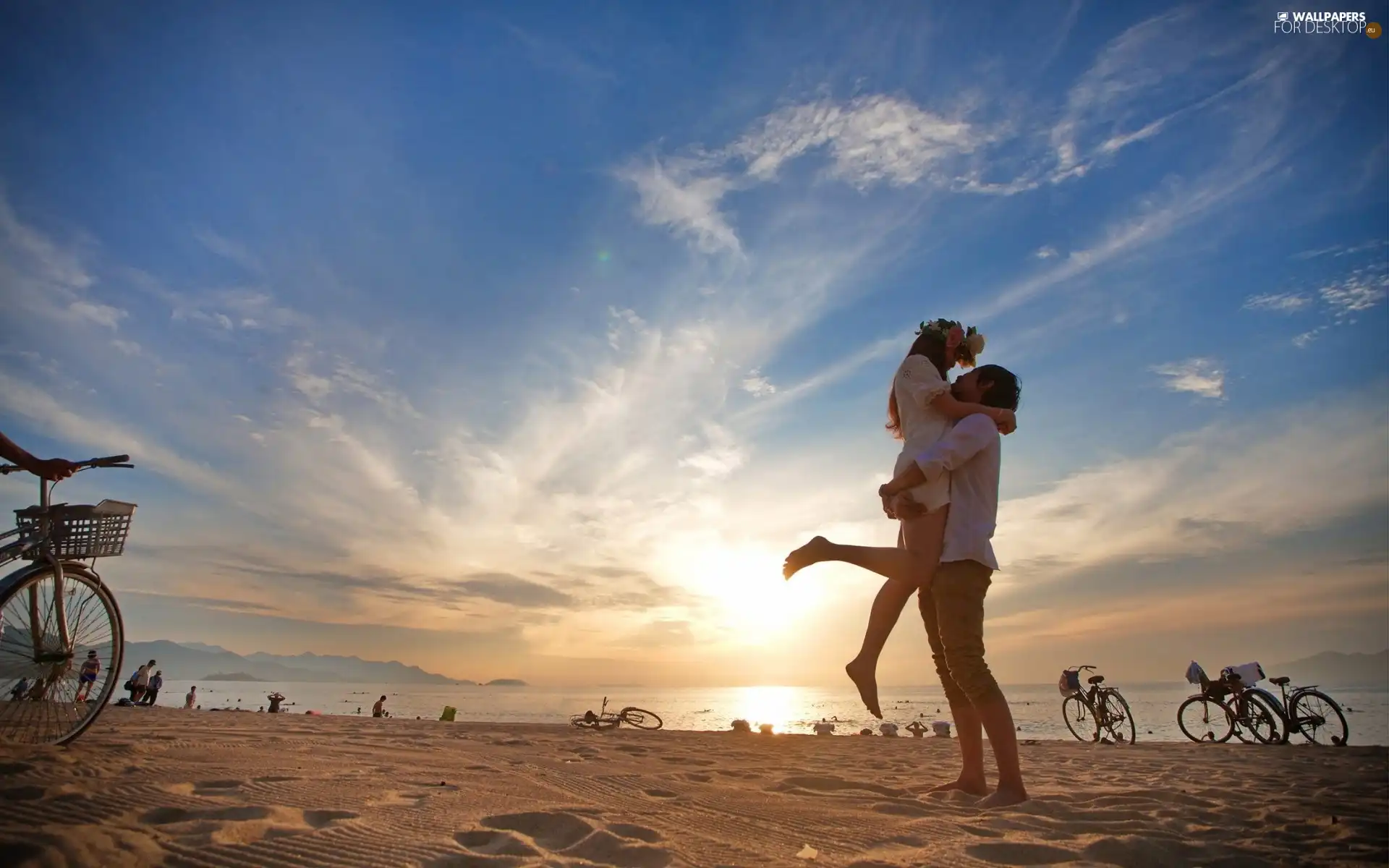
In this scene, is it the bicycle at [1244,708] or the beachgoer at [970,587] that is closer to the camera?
the beachgoer at [970,587]

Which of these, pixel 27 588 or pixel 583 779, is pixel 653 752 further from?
pixel 27 588

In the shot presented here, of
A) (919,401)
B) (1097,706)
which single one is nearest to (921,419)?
(919,401)

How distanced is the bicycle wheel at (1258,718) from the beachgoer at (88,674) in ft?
51.3

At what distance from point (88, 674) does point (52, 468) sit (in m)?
1.45

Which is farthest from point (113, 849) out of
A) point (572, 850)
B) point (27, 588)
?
point (27, 588)

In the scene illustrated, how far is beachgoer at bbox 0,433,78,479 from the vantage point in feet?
12.0

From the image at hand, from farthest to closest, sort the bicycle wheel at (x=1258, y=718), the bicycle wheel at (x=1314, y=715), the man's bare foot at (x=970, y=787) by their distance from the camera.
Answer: the bicycle wheel at (x=1258, y=718) → the bicycle wheel at (x=1314, y=715) → the man's bare foot at (x=970, y=787)

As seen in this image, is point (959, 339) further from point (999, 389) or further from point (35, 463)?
point (35, 463)

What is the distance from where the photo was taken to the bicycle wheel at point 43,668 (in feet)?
12.4

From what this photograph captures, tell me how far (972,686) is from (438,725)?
889cm

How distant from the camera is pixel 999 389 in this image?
4129 mm

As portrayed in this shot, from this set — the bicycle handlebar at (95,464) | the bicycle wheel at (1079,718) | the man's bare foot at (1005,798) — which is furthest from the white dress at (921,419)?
the bicycle wheel at (1079,718)

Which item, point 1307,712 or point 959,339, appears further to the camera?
point 1307,712

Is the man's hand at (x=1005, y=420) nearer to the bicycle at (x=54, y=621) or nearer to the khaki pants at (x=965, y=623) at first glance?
the khaki pants at (x=965, y=623)
